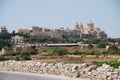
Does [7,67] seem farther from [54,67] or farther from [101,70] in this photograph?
[101,70]

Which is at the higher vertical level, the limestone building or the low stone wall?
the limestone building

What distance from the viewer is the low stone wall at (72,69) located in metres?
17.3

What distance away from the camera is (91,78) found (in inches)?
719

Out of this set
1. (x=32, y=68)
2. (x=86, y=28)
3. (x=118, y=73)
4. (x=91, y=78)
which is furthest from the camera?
(x=86, y=28)

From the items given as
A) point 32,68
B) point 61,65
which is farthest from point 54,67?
point 32,68

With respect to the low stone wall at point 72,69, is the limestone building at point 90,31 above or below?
above

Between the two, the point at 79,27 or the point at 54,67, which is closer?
the point at 54,67

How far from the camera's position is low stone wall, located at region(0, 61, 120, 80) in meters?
17.3

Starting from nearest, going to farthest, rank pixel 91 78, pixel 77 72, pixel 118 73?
pixel 118 73 < pixel 91 78 < pixel 77 72

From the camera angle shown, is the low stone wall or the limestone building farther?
the limestone building

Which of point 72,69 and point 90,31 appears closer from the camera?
point 72,69

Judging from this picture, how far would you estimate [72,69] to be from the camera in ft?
66.7

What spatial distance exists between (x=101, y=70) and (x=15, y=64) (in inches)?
430

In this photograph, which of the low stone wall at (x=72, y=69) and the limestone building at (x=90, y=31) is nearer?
the low stone wall at (x=72, y=69)
